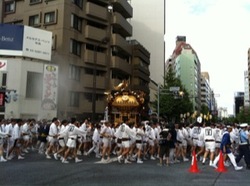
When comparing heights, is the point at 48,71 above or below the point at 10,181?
above

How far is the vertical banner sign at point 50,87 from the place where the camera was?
1307 inches

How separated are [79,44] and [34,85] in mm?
8927

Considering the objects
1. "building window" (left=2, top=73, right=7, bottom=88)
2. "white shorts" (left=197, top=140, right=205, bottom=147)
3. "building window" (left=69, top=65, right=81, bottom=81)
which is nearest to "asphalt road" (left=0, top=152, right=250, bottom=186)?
"white shorts" (left=197, top=140, right=205, bottom=147)

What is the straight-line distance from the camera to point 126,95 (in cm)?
2308

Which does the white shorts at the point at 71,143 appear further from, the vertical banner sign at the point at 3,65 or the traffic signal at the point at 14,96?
the vertical banner sign at the point at 3,65

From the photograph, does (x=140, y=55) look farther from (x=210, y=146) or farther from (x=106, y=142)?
(x=210, y=146)

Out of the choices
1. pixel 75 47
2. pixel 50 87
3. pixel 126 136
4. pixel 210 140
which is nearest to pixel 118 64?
pixel 75 47

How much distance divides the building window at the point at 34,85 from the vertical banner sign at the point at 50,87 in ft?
1.89

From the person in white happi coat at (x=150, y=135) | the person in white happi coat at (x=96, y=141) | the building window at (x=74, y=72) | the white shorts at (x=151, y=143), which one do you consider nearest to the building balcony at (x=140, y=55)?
the building window at (x=74, y=72)

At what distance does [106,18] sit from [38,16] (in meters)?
8.63

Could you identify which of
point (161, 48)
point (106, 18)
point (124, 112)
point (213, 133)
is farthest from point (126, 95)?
point (161, 48)

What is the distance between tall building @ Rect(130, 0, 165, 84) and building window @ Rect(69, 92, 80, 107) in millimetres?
26191

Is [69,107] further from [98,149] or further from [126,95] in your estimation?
[98,149]

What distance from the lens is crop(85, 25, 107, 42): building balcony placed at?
39594 millimetres
